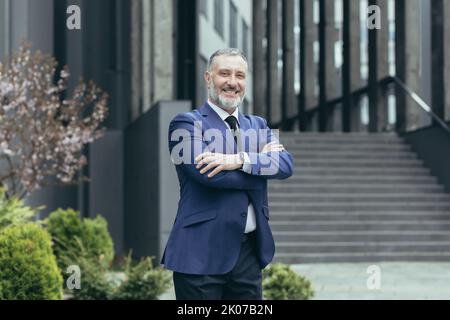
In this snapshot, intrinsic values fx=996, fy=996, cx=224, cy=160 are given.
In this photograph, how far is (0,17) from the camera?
16.2 meters

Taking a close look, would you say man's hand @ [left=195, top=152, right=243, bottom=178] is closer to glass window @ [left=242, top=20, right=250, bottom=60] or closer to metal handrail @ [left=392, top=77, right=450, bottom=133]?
metal handrail @ [left=392, top=77, right=450, bottom=133]

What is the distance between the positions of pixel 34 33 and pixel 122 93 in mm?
4862

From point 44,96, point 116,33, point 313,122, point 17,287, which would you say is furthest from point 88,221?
point 313,122

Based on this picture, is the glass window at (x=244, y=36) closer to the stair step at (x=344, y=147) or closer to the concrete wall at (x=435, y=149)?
the stair step at (x=344, y=147)

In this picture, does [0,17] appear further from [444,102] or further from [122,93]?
[444,102]

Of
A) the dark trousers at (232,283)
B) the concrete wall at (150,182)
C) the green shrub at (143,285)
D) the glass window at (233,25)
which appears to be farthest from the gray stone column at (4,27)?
the glass window at (233,25)

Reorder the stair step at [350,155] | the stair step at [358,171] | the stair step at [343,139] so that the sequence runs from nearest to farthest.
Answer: the stair step at [358,171] → the stair step at [350,155] → the stair step at [343,139]

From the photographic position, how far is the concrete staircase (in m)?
17.6

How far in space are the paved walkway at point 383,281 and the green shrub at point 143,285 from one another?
1.88 feet

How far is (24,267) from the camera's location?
9.51 metres

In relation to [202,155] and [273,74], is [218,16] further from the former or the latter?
[202,155]

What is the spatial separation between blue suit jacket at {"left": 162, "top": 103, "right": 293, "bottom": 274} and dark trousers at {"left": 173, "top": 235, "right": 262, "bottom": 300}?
0.12 ft

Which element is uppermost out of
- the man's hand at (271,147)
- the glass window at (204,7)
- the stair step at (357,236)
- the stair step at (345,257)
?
the glass window at (204,7)

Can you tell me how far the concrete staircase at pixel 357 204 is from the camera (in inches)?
694
